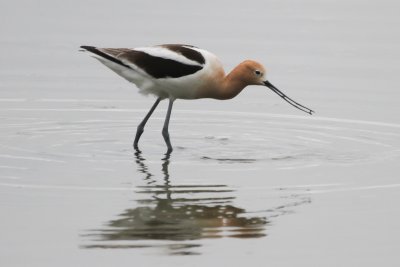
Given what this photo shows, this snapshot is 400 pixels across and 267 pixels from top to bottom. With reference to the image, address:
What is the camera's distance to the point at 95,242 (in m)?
9.50

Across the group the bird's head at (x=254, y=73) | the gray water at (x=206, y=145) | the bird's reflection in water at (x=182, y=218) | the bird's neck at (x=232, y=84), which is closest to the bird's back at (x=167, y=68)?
the bird's neck at (x=232, y=84)

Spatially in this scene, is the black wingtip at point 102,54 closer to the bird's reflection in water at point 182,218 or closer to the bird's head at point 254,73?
the bird's head at point 254,73

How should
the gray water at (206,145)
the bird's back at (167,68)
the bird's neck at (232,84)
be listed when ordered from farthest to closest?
1. the bird's neck at (232,84)
2. the bird's back at (167,68)
3. the gray water at (206,145)

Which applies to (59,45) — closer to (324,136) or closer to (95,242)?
(324,136)

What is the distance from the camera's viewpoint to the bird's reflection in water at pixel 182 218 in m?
9.79

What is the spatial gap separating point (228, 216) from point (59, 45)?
8.88 meters

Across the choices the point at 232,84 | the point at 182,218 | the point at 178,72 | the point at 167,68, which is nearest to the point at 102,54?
the point at 167,68

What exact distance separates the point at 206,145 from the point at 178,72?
0.89 metres

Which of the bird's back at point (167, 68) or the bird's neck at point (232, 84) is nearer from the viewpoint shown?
the bird's back at point (167, 68)

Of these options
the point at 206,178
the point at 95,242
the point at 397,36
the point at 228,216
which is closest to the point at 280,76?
the point at 397,36

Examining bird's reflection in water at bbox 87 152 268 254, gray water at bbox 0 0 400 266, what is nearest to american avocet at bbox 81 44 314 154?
gray water at bbox 0 0 400 266

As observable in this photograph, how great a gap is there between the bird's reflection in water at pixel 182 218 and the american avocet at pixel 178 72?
1854 millimetres

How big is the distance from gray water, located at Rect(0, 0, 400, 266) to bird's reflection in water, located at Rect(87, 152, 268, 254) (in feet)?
0.08

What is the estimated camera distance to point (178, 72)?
1325 centimetres
